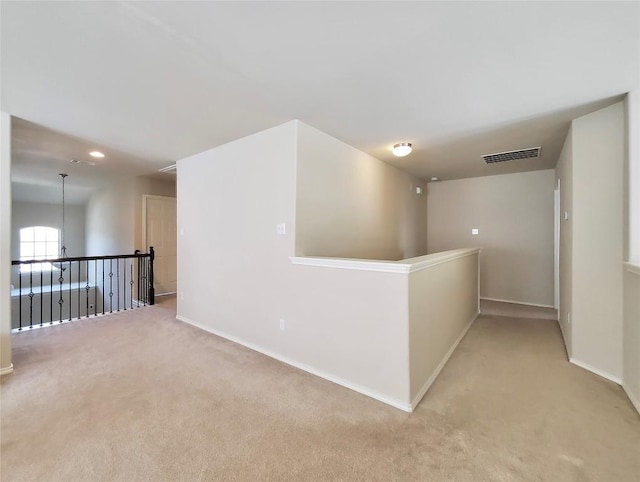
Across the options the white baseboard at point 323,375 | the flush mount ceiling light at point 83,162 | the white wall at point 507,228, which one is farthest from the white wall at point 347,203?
the flush mount ceiling light at point 83,162

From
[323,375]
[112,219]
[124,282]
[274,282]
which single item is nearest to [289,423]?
[323,375]

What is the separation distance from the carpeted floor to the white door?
9.51ft

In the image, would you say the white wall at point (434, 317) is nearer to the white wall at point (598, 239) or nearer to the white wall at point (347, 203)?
the white wall at point (598, 239)

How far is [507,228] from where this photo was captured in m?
5.13

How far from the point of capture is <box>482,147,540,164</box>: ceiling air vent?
3.71 m

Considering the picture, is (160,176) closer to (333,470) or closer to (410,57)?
(410,57)

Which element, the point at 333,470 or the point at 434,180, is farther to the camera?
the point at 434,180

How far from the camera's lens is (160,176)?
550 centimetres

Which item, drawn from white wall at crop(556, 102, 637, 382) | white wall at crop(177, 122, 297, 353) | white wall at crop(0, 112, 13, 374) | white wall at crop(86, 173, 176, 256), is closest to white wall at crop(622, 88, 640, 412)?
white wall at crop(556, 102, 637, 382)

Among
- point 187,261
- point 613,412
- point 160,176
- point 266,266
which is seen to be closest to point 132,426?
point 266,266

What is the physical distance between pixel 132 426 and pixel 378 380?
1768 millimetres

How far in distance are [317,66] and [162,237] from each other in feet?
17.5

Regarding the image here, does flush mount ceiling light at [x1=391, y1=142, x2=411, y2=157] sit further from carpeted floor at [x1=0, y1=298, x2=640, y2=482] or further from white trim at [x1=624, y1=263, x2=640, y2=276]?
carpeted floor at [x1=0, y1=298, x2=640, y2=482]

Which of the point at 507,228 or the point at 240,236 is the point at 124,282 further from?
the point at 507,228
